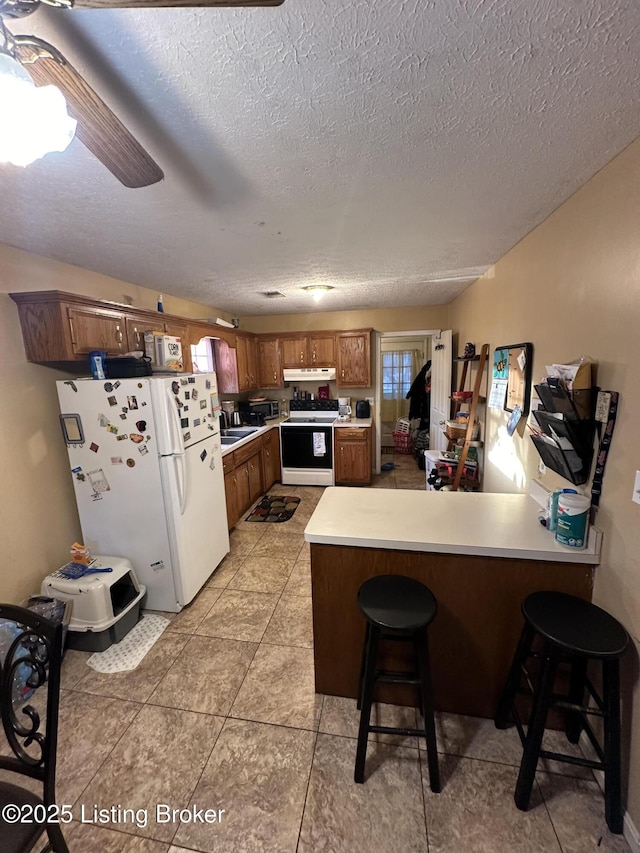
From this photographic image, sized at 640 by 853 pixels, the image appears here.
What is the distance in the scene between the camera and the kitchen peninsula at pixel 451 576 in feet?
4.67

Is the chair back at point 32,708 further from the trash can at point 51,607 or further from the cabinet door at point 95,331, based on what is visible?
the cabinet door at point 95,331

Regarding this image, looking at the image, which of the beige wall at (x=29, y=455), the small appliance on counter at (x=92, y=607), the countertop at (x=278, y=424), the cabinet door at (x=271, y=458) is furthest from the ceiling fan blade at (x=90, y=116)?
the cabinet door at (x=271, y=458)

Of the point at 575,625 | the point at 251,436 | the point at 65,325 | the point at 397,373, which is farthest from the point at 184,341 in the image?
the point at 397,373

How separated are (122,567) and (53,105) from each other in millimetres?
2296

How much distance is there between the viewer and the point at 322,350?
468cm

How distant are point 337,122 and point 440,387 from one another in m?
3.62

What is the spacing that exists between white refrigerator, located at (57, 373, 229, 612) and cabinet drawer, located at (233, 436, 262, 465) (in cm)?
102

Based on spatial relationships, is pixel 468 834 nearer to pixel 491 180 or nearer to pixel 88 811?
pixel 88 811

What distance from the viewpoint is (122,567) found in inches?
86.1

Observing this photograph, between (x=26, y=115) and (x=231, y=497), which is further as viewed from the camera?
(x=231, y=497)

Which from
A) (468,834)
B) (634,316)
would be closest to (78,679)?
(468,834)

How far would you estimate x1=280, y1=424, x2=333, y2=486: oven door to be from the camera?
445 cm

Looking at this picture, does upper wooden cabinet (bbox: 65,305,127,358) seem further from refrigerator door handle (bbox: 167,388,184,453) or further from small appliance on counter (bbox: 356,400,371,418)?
small appliance on counter (bbox: 356,400,371,418)

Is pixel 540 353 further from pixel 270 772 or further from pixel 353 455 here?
pixel 353 455
